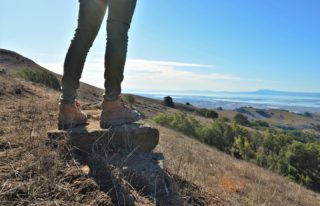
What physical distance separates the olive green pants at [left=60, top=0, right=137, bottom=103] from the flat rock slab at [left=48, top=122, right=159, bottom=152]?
46cm

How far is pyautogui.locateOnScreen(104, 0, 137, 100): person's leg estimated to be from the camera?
12.4 ft

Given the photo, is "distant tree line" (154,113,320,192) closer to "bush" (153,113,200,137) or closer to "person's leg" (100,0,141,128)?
"bush" (153,113,200,137)

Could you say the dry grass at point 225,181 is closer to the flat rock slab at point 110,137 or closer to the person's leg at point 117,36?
the flat rock slab at point 110,137

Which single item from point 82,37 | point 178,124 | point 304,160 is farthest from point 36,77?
point 304,160

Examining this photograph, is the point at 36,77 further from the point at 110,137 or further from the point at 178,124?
the point at 178,124

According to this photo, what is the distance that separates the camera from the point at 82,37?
3.81m

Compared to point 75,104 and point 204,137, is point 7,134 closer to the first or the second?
point 75,104

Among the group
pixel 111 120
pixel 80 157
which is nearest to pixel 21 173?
pixel 80 157

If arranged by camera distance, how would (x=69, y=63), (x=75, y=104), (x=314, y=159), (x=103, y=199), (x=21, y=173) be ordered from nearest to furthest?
(x=103, y=199) < (x=21, y=173) < (x=69, y=63) < (x=75, y=104) < (x=314, y=159)

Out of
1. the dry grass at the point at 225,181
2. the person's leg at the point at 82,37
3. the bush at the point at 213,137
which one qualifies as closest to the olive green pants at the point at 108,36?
the person's leg at the point at 82,37

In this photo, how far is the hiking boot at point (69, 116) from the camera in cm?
401

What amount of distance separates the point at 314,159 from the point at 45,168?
4067 centimetres

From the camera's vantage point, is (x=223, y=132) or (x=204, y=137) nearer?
(x=204, y=137)

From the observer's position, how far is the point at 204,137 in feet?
121
